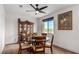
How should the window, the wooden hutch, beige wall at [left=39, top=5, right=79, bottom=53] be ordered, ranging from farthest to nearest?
the wooden hutch, the window, beige wall at [left=39, top=5, right=79, bottom=53]

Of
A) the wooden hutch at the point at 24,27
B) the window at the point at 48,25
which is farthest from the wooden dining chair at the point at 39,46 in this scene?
the wooden hutch at the point at 24,27

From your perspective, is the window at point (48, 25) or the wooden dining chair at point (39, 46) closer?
the wooden dining chair at point (39, 46)

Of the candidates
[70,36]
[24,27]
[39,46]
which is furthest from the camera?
[24,27]

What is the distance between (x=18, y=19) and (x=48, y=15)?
1639 mm

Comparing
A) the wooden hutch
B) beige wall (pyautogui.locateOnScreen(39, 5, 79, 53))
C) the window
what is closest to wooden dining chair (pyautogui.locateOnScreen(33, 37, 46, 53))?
beige wall (pyautogui.locateOnScreen(39, 5, 79, 53))

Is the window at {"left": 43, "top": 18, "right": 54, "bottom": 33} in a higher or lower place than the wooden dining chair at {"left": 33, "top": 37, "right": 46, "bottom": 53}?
higher

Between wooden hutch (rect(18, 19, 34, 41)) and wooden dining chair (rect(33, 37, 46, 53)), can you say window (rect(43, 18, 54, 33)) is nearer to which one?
wooden hutch (rect(18, 19, 34, 41))

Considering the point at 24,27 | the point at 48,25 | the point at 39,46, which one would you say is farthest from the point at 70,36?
the point at 24,27

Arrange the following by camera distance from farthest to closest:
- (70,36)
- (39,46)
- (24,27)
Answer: (24,27)
(70,36)
(39,46)

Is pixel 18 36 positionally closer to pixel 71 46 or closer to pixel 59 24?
pixel 59 24

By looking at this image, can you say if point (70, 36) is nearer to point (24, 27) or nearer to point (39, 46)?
point (39, 46)

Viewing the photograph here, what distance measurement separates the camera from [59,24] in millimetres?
4688

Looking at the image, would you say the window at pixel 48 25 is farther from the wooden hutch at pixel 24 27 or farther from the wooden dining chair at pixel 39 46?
the wooden dining chair at pixel 39 46

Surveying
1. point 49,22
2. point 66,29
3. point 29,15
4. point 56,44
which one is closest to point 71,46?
point 66,29
